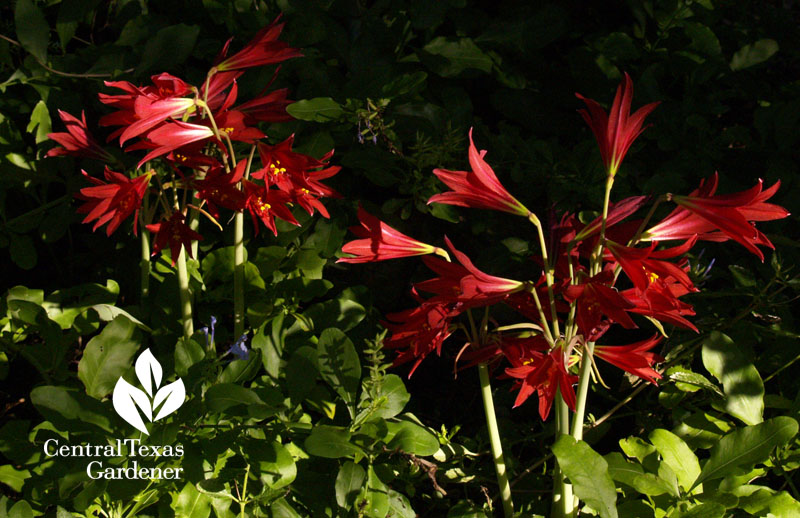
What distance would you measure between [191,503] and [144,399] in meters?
0.21

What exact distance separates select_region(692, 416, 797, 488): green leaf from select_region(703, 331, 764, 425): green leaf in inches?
4.3

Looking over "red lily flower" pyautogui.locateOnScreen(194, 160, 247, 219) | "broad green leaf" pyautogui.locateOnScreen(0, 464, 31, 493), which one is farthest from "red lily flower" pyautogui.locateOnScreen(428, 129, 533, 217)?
"broad green leaf" pyautogui.locateOnScreen(0, 464, 31, 493)

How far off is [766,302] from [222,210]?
1.39 m

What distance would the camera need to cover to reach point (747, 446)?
1261 mm

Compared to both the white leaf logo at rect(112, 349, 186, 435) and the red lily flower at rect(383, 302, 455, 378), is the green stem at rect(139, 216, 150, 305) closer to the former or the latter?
the white leaf logo at rect(112, 349, 186, 435)

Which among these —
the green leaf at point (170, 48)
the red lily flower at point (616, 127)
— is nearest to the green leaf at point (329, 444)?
the red lily flower at point (616, 127)

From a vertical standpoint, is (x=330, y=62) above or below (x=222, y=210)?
above

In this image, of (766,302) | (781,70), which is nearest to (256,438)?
(766,302)

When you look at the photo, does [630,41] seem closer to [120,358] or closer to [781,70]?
[781,70]

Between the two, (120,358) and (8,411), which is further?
(8,411)

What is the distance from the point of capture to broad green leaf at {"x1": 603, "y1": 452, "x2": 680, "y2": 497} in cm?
123

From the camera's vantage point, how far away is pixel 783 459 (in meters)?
1.43

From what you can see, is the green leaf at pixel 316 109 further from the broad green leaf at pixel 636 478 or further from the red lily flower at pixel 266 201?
the broad green leaf at pixel 636 478

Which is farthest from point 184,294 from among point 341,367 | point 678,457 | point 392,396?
point 678,457
